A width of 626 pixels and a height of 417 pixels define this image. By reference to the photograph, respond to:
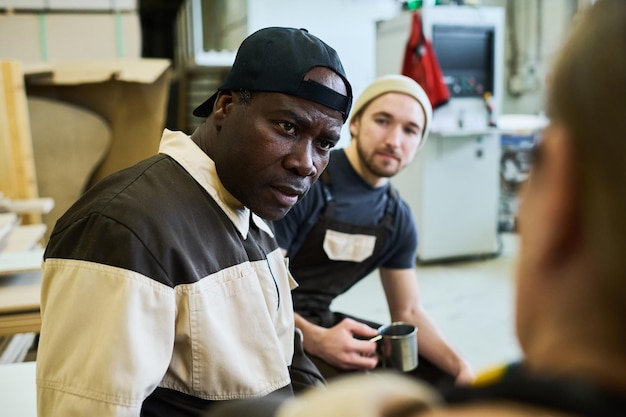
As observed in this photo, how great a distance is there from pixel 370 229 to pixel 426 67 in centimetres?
229

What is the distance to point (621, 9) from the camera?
364 millimetres

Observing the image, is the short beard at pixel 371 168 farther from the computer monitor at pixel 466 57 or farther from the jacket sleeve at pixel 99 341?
the computer monitor at pixel 466 57

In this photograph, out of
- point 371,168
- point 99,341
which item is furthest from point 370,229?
point 99,341

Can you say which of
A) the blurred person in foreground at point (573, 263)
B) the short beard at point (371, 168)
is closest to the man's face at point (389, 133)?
the short beard at point (371, 168)

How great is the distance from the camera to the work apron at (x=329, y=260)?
5.98 ft

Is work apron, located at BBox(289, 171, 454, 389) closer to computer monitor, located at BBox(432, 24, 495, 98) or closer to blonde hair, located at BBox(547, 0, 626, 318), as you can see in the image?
blonde hair, located at BBox(547, 0, 626, 318)

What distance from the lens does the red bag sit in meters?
3.83

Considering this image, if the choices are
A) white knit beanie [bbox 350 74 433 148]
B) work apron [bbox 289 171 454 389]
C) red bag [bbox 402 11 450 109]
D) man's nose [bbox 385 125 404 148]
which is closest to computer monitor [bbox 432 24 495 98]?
red bag [bbox 402 11 450 109]

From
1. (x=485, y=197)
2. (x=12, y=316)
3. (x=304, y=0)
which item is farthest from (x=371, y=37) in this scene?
(x=12, y=316)

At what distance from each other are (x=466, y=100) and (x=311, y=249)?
274 centimetres

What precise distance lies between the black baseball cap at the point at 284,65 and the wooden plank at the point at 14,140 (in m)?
2.53

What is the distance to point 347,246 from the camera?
6.02 feet

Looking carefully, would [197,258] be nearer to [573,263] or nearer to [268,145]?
[268,145]

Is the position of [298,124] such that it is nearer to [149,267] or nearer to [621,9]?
[149,267]
